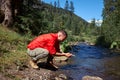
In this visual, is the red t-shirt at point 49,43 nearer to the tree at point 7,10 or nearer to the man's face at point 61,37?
the man's face at point 61,37

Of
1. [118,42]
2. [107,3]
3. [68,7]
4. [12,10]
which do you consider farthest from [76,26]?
[12,10]

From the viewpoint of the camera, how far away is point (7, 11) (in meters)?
18.2

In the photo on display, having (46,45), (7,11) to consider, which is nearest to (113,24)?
(7,11)

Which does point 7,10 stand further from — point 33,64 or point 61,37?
point 61,37

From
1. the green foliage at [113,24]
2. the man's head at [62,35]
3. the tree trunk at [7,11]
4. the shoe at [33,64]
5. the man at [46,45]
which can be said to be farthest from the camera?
the green foliage at [113,24]

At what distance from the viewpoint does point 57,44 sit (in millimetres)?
10125

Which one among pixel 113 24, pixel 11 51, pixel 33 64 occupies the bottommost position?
pixel 33 64

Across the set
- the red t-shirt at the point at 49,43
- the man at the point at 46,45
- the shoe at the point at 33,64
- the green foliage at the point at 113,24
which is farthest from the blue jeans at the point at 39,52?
the green foliage at the point at 113,24

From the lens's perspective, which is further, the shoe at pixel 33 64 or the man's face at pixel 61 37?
the shoe at pixel 33 64

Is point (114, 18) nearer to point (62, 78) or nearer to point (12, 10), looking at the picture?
point (12, 10)

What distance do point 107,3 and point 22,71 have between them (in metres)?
45.9

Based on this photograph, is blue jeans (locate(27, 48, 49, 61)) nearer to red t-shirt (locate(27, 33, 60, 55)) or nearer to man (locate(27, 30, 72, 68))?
man (locate(27, 30, 72, 68))

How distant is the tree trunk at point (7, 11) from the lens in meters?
18.0

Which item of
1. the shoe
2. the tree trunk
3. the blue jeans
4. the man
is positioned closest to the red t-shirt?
the man
